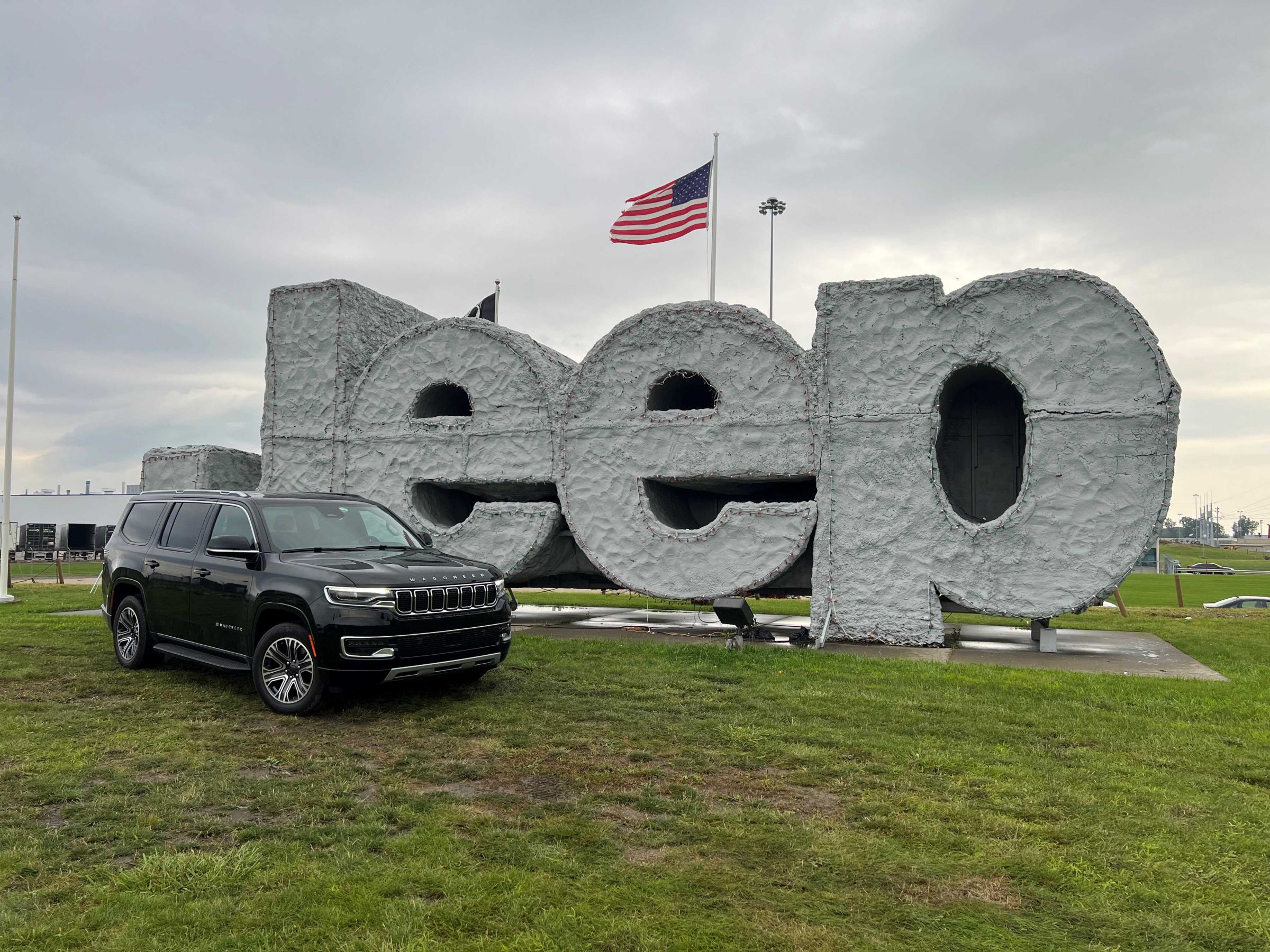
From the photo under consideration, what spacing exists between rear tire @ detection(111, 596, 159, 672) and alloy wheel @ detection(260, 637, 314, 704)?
237 cm

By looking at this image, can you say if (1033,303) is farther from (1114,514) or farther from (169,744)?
(169,744)

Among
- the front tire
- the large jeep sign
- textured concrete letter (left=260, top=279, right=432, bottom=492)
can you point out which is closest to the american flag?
the large jeep sign

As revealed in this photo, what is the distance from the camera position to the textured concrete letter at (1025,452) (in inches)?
400

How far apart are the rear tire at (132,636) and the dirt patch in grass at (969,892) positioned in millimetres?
7730

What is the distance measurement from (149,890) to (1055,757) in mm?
5323

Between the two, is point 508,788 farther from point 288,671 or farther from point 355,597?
point 288,671

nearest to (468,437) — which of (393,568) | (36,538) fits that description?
(393,568)

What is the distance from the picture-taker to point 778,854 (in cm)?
411

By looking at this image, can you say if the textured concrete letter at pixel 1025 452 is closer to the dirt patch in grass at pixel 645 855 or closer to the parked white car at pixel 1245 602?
the dirt patch in grass at pixel 645 855

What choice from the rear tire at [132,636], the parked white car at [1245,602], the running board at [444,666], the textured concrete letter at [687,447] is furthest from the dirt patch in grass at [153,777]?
the parked white car at [1245,602]

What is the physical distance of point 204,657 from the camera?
25.5 ft

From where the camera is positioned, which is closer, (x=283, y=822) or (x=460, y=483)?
(x=283, y=822)

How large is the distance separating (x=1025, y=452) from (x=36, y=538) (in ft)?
146

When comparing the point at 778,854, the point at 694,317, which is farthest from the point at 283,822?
the point at 694,317
